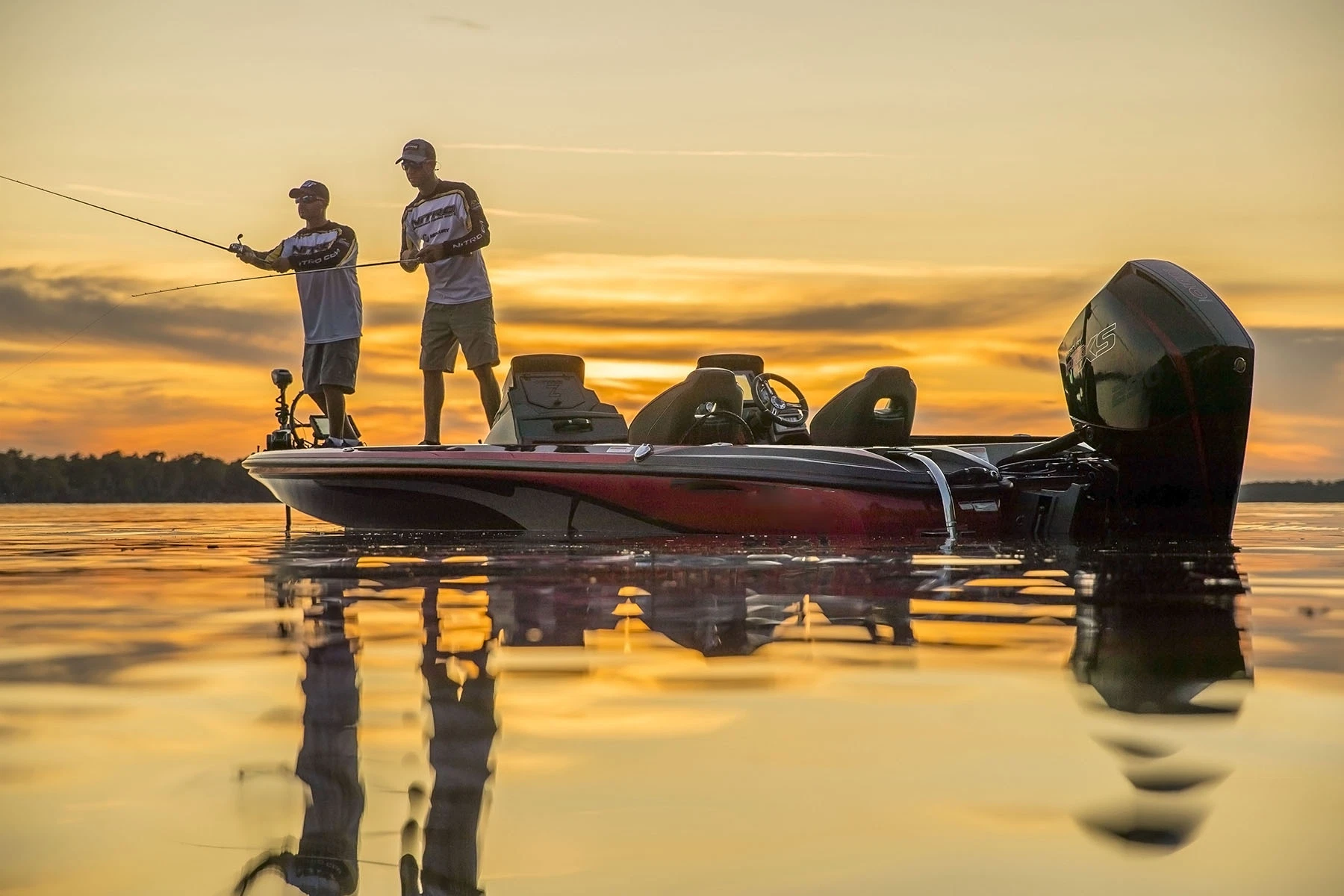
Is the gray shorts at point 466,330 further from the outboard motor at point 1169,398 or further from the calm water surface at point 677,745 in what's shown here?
the calm water surface at point 677,745

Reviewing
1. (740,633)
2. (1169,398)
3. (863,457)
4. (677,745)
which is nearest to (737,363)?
(863,457)

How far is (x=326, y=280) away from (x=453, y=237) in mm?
1939

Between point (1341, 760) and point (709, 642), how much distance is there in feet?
4.96

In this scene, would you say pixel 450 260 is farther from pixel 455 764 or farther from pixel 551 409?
pixel 455 764

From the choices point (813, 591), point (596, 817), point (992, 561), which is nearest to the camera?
point (596, 817)

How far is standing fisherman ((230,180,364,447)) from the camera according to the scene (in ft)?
36.5

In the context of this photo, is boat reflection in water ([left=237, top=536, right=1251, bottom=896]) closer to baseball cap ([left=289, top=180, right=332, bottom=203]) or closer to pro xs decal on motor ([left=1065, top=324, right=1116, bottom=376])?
pro xs decal on motor ([left=1065, top=324, right=1116, bottom=376])

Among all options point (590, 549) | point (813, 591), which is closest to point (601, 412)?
point (590, 549)

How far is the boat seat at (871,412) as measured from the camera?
9.00 m

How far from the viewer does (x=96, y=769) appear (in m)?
1.87

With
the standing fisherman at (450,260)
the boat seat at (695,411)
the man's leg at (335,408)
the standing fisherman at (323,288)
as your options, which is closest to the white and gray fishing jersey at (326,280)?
the standing fisherman at (323,288)

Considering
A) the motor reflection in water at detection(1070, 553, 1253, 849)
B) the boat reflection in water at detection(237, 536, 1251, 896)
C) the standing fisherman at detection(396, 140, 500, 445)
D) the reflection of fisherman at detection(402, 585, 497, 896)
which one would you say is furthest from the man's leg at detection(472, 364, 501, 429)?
the reflection of fisherman at detection(402, 585, 497, 896)

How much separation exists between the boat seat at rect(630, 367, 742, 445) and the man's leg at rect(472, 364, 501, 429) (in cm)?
141

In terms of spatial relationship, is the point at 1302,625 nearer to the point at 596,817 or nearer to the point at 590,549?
the point at 596,817
